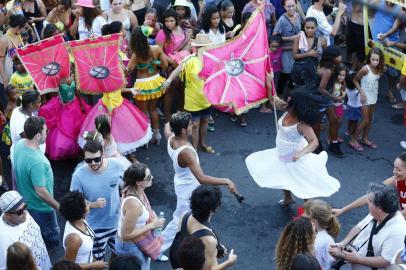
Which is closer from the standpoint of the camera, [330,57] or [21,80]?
[21,80]

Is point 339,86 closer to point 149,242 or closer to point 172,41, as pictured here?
point 172,41

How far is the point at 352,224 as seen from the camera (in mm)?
6801

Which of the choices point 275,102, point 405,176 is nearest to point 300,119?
point 275,102

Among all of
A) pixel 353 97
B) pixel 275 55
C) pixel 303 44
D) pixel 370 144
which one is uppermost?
pixel 303 44

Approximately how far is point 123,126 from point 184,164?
1.81 m

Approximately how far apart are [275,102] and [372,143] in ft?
6.90

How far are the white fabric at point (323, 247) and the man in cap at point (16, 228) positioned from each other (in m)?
2.27

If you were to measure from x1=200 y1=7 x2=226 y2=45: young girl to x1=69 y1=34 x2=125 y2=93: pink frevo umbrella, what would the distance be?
1753mm

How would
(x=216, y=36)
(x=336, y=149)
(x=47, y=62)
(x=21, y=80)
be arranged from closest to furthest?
(x=47, y=62), (x=21, y=80), (x=336, y=149), (x=216, y=36)

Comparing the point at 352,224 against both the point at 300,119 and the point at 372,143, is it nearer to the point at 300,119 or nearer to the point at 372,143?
the point at 300,119

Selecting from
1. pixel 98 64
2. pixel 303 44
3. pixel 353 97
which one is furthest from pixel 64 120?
pixel 353 97

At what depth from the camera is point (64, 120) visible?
7633 mm

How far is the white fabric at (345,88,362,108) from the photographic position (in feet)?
27.0

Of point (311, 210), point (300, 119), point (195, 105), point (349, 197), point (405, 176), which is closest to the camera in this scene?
point (311, 210)
